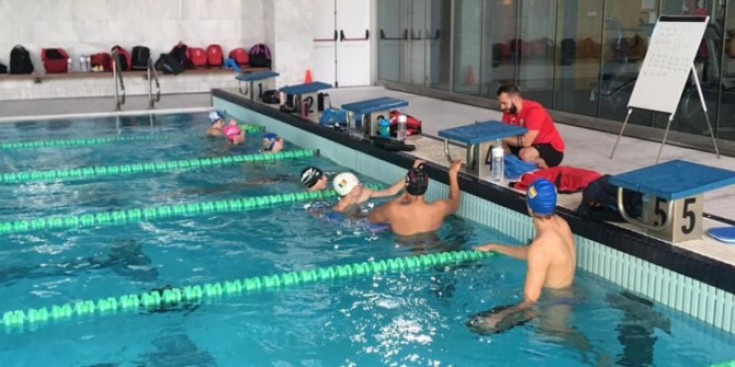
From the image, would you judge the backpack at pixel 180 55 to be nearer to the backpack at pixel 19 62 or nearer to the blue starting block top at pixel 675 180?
the backpack at pixel 19 62

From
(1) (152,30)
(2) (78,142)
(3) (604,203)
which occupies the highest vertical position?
(1) (152,30)

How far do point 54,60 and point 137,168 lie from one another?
7.37 metres

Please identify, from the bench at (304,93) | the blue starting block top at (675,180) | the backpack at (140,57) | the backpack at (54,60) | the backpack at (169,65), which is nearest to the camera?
the blue starting block top at (675,180)

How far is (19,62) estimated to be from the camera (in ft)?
48.8

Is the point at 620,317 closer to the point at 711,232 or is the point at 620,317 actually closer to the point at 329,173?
the point at 711,232

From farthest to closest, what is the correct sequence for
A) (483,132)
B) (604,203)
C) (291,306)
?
(483,132)
(604,203)
(291,306)

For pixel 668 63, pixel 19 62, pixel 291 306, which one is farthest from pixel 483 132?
pixel 19 62

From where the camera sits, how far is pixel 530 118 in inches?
283

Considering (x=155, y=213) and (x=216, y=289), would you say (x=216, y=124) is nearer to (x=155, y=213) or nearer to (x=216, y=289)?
(x=155, y=213)

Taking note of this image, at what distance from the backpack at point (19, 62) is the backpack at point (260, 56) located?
4205 millimetres

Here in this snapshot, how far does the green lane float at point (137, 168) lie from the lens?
858 cm

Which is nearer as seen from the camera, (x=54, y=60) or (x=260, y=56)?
(x=54, y=60)

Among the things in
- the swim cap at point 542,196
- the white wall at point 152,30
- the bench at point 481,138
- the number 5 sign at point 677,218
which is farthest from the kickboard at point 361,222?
the white wall at point 152,30

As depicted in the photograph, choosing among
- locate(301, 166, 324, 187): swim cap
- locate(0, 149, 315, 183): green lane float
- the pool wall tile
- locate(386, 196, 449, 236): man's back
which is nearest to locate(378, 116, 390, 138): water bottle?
the pool wall tile
